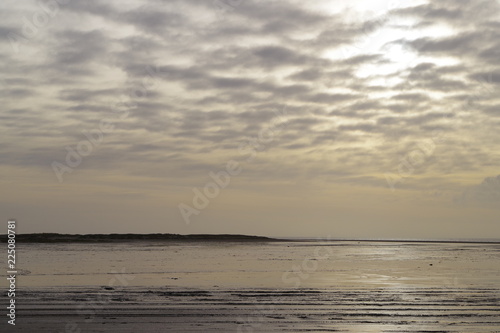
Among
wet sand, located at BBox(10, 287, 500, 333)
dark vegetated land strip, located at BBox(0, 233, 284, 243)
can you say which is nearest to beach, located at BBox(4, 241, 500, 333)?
wet sand, located at BBox(10, 287, 500, 333)

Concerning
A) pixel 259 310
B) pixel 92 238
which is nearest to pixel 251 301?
pixel 259 310

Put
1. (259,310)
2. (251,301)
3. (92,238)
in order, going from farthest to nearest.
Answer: (92,238)
(251,301)
(259,310)

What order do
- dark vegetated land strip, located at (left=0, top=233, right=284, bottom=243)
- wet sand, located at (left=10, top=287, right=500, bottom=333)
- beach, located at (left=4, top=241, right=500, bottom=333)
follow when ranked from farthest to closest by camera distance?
dark vegetated land strip, located at (left=0, top=233, right=284, bottom=243) → beach, located at (left=4, top=241, right=500, bottom=333) → wet sand, located at (left=10, top=287, right=500, bottom=333)

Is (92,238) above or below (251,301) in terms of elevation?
above

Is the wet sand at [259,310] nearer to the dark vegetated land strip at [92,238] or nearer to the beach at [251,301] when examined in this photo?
the beach at [251,301]

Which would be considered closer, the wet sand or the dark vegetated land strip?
the wet sand

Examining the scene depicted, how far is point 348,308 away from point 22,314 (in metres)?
12.9

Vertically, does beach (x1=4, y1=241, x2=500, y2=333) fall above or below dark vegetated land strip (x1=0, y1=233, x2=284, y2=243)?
below

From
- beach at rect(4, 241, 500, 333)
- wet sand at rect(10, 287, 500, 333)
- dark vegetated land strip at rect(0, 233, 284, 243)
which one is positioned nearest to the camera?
wet sand at rect(10, 287, 500, 333)

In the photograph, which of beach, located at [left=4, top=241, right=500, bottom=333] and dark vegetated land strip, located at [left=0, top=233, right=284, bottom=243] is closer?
beach, located at [left=4, top=241, right=500, bottom=333]

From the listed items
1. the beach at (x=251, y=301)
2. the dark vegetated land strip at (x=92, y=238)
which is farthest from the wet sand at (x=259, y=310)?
the dark vegetated land strip at (x=92, y=238)

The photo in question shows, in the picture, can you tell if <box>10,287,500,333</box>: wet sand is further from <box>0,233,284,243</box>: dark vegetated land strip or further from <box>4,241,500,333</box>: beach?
<box>0,233,284,243</box>: dark vegetated land strip

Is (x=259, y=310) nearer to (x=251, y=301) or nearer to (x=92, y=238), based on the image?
(x=251, y=301)

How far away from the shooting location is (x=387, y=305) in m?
23.9
